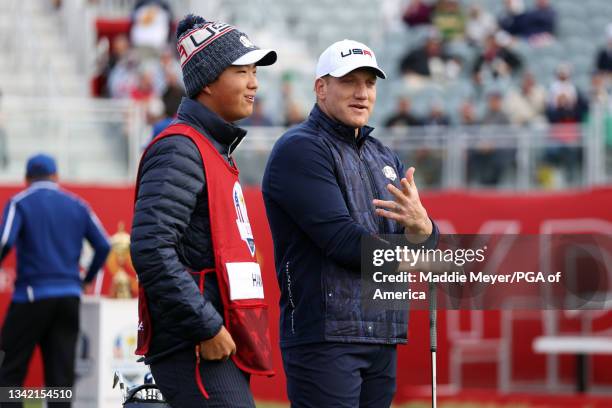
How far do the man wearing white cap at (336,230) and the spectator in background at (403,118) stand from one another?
33.8ft

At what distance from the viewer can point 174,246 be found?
4.86 metres

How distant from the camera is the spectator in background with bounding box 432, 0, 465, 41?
Result: 62.7 feet

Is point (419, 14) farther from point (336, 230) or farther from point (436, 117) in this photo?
point (336, 230)

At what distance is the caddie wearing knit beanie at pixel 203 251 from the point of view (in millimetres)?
4828

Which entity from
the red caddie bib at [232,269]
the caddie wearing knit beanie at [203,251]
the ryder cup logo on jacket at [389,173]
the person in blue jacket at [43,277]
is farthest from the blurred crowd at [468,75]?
the red caddie bib at [232,269]

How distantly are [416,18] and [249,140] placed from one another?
6390mm

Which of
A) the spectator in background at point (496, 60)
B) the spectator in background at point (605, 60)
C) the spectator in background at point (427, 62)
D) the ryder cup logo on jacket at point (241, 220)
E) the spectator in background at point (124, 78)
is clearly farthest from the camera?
the spectator in background at point (427, 62)

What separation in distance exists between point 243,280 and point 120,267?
552 centimetres

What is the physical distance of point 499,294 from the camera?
208 inches

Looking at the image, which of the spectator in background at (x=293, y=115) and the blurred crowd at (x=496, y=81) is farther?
the spectator in background at (x=293, y=115)

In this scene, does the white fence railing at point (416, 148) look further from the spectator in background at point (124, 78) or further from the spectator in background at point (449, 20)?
the spectator in background at point (449, 20)

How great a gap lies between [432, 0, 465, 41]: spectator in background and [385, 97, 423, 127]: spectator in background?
9.57 ft

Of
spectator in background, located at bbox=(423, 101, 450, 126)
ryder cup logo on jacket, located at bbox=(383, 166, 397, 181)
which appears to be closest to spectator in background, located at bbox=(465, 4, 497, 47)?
spectator in background, located at bbox=(423, 101, 450, 126)

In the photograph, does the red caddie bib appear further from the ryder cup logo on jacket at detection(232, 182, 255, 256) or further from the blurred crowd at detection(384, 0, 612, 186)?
the blurred crowd at detection(384, 0, 612, 186)
